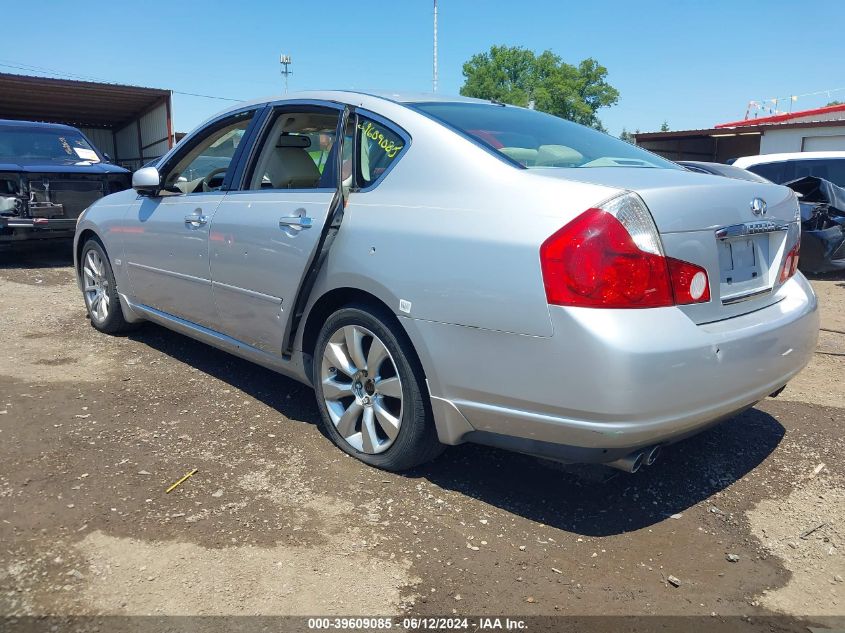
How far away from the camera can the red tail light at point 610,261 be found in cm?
231

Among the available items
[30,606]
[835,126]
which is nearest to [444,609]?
[30,606]

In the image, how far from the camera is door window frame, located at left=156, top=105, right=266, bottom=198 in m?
3.88

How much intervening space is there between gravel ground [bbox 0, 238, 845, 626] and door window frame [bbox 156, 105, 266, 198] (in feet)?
4.15

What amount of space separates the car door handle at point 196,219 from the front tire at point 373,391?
114 cm

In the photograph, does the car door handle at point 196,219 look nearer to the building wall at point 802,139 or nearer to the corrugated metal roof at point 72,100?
the corrugated metal roof at point 72,100

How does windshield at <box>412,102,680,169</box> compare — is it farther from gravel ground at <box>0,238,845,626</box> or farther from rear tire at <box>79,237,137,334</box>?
rear tire at <box>79,237,137,334</box>

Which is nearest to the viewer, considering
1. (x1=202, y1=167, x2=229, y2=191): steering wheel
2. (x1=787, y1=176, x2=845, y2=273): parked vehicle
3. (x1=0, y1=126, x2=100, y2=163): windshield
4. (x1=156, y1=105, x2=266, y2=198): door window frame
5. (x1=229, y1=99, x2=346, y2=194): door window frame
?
(x1=229, y1=99, x2=346, y2=194): door window frame

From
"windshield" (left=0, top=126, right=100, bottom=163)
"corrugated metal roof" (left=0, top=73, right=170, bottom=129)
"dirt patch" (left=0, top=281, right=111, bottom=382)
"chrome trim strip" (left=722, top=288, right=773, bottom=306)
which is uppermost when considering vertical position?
"corrugated metal roof" (left=0, top=73, right=170, bottom=129)

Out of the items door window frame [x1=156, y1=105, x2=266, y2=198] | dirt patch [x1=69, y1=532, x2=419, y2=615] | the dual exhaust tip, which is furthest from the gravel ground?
door window frame [x1=156, y1=105, x2=266, y2=198]

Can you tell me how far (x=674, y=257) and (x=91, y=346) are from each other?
14.3ft

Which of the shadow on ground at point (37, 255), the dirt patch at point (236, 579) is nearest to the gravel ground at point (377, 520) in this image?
the dirt patch at point (236, 579)

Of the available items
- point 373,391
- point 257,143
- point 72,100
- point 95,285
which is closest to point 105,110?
point 72,100

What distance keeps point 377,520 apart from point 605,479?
105cm

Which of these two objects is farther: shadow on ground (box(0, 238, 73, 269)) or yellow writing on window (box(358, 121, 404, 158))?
shadow on ground (box(0, 238, 73, 269))
